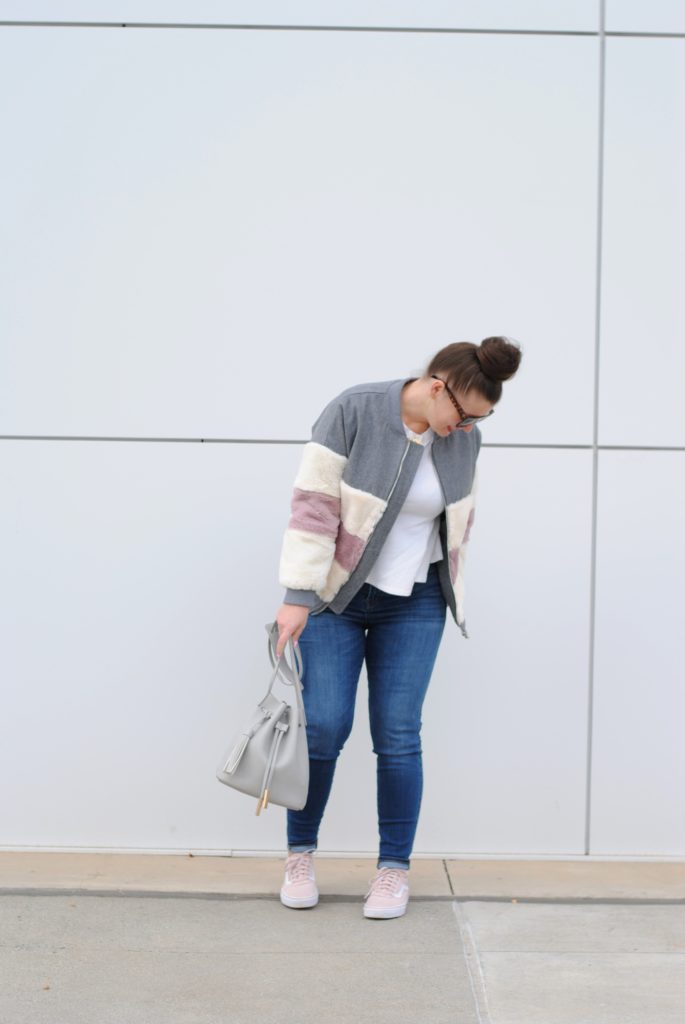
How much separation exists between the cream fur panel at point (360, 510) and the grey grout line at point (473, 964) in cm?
117

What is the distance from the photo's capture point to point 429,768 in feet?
13.5

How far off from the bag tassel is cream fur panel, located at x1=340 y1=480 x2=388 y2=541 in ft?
1.89

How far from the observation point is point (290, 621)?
3.34 m

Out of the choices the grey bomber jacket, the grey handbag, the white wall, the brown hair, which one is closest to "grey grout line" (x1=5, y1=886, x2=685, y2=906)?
the white wall

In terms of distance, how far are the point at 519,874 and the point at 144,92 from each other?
2.91 m

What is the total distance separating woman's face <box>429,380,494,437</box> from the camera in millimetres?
3244

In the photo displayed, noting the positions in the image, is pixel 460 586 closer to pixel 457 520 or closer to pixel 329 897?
pixel 457 520

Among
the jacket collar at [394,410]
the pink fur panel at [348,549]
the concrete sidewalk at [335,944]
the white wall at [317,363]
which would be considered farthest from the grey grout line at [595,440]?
the pink fur panel at [348,549]

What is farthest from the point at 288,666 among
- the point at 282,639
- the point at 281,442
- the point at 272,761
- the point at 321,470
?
the point at 281,442

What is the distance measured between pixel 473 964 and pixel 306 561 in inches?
46.3

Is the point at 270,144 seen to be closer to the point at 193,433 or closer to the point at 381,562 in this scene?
the point at 193,433

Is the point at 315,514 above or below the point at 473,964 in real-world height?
above

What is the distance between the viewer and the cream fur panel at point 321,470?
334cm

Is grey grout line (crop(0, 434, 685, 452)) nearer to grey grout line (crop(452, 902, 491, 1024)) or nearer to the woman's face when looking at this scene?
the woman's face
